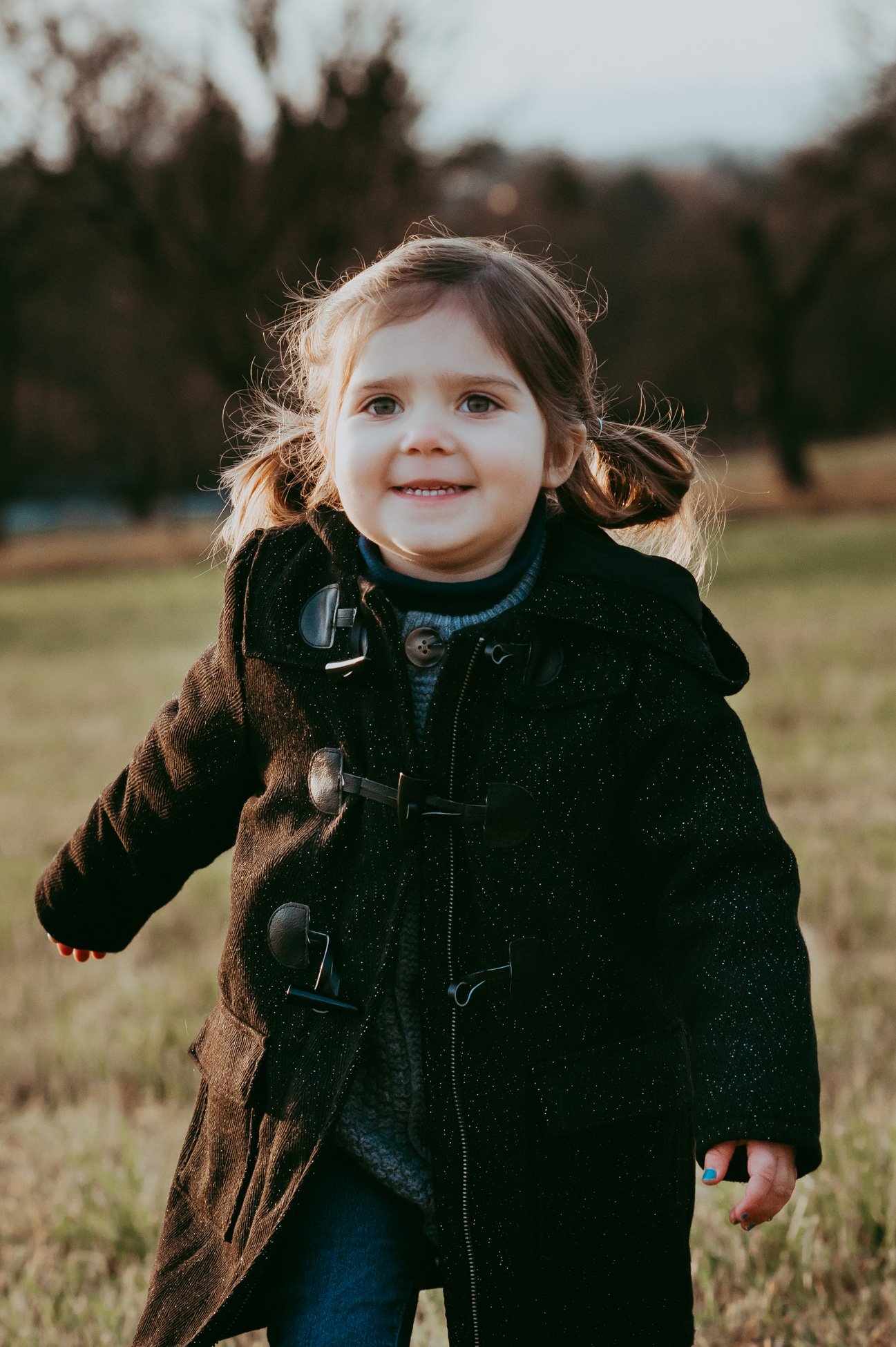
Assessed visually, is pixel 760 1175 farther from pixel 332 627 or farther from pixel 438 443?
pixel 438 443

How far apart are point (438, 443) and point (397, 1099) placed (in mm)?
806

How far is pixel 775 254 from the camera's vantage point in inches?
1117

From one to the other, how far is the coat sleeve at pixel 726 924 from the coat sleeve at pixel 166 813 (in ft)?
1.86

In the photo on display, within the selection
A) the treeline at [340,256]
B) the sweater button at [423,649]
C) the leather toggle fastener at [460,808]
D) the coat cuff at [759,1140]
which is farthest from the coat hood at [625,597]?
the treeline at [340,256]

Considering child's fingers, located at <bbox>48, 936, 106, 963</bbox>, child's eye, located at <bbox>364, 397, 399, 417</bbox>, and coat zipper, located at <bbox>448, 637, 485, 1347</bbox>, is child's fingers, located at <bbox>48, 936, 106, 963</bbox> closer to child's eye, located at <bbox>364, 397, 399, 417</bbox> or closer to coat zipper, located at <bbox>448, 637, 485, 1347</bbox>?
coat zipper, located at <bbox>448, 637, 485, 1347</bbox>

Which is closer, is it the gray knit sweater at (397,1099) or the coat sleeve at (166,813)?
the gray knit sweater at (397,1099)

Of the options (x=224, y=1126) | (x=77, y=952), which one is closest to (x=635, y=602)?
(x=224, y=1126)

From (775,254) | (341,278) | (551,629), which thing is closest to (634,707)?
(551,629)

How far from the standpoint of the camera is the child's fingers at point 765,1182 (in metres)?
1.49

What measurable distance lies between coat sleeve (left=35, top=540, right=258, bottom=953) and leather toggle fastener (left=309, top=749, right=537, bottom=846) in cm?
24

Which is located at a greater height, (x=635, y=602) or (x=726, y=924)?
(x=635, y=602)

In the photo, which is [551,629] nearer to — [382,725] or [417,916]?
[382,725]

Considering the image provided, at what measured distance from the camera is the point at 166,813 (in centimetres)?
186

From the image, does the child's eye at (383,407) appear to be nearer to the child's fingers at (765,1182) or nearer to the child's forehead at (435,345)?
the child's forehead at (435,345)
